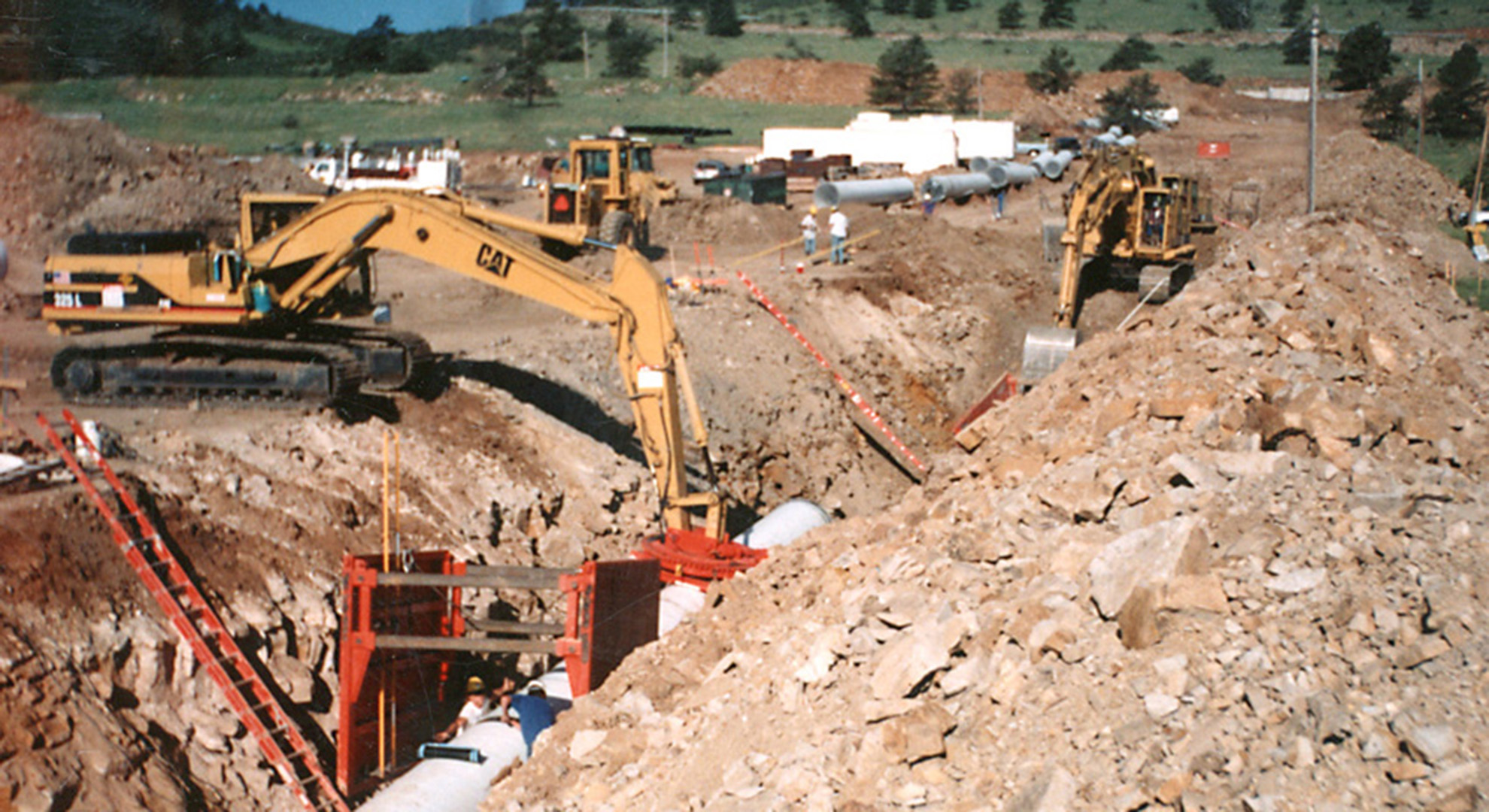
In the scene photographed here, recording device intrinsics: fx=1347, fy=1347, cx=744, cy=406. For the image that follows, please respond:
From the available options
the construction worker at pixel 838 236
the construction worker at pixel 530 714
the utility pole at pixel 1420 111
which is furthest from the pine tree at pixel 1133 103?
the construction worker at pixel 530 714

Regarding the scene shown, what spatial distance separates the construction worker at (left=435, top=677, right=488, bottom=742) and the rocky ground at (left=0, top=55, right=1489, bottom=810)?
101 cm

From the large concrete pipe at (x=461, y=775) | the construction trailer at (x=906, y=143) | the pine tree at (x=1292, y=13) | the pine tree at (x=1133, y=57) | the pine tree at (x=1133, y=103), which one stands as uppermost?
the pine tree at (x=1292, y=13)

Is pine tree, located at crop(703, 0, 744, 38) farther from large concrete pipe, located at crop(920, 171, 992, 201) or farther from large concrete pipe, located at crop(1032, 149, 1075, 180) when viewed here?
large concrete pipe, located at crop(920, 171, 992, 201)

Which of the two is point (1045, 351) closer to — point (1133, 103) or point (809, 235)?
point (809, 235)

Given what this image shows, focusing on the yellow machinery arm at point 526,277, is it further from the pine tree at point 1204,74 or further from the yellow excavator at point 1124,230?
the pine tree at point 1204,74

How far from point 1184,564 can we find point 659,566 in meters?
6.48

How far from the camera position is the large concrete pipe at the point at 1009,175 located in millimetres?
38844

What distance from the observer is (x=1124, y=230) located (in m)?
23.3

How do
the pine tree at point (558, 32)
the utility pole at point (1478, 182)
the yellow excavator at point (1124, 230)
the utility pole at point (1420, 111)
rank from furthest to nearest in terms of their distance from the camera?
the pine tree at point (558, 32)
the utility pole at point (1420, 111)
the utility pole at point (1478, 182)
the yellow excavator at point (1124, 230)

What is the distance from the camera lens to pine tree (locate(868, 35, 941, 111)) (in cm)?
6500

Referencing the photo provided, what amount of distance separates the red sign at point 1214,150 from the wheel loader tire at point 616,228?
2348cm

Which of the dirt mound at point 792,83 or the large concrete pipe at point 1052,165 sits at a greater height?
the dirt mound at point 792,83

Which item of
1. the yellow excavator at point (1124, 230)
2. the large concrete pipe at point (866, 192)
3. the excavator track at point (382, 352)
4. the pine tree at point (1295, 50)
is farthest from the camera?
the pine tree at point (1295, 50)

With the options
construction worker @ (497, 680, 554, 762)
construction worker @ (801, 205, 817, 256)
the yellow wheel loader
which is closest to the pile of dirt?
the yellow wheel loader
